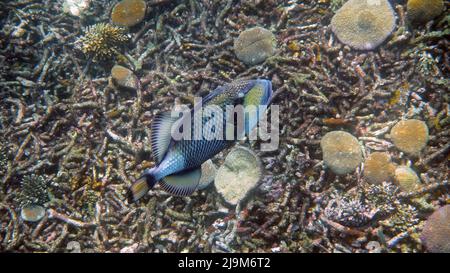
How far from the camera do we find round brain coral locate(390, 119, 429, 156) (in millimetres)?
3137

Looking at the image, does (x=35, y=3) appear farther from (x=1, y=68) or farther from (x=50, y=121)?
(x=50, y=121)

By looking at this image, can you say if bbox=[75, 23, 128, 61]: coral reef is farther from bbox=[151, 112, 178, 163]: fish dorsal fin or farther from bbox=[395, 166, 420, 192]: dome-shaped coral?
bbox=[395, 166, 420, 192]: dome-shaped coral

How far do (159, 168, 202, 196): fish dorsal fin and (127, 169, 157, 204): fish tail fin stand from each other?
0.36 ft

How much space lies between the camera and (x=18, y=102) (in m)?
4.57

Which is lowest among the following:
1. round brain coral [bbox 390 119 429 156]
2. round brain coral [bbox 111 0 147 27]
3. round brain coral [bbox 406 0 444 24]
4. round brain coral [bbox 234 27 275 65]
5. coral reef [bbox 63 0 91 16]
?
round brain coral [bbox 390 119 429 156]

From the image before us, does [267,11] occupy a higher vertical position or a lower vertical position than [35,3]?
lower

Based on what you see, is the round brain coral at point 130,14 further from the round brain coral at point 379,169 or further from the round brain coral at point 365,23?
the round brain coral at point 379,169

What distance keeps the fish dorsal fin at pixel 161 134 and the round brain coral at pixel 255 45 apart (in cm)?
205

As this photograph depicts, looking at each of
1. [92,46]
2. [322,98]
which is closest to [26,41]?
[92,46]

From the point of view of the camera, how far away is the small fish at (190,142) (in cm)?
199

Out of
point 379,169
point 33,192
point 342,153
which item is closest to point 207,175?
point 342,153

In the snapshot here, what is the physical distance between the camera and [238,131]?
2.08 meters

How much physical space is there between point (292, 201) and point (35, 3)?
5.87 meters

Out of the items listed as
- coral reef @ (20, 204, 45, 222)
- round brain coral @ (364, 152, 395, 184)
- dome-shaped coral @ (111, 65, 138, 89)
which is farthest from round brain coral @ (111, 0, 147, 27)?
round brain coral @ (364, 152, 395, 184)
